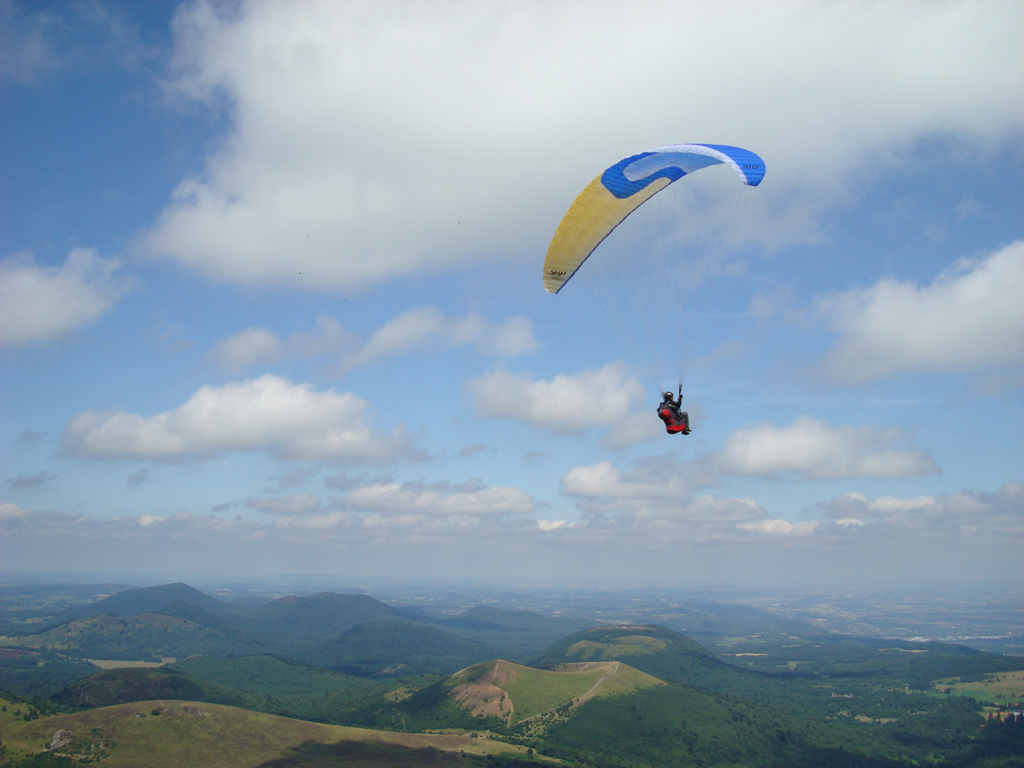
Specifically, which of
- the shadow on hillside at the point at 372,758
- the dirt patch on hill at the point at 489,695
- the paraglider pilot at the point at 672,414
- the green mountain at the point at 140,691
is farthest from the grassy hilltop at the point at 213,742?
the paraglider pilot at the point at 672,414

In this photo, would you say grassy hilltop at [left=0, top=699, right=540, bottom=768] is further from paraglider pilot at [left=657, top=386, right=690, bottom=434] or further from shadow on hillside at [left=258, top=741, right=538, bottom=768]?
paraglider pilot at [left=657, top=386, right=690, bottom=434]

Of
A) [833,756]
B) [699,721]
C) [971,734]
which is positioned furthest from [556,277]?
[971,734]

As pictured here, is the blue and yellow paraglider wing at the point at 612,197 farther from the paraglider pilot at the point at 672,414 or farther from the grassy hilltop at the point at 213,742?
the grassy hilltop at the point at 213,742

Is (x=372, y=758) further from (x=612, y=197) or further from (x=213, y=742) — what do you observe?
(x=612, y=197)

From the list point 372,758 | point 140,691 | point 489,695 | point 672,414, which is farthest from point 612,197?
point 140,691

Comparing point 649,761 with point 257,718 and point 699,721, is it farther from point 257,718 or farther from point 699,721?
point 257,718
